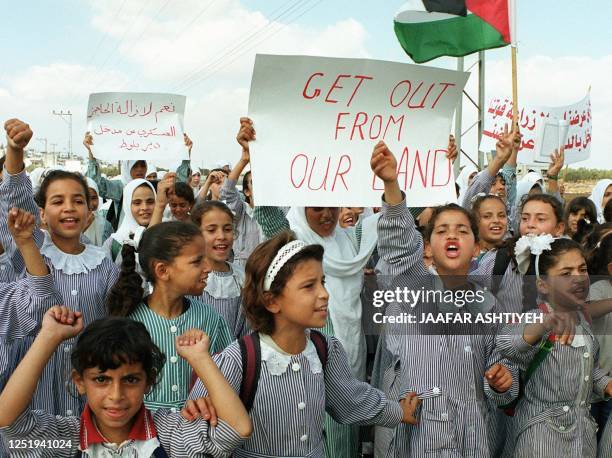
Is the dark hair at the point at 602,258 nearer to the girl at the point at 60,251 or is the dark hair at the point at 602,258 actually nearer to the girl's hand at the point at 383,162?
the girl's hand at the point at 383,162

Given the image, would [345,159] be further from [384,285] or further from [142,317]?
[142,317]

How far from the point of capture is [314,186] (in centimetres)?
355

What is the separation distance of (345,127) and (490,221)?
1599mm

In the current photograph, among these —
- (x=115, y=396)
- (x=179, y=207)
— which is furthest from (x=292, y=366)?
(x=179, y=207)

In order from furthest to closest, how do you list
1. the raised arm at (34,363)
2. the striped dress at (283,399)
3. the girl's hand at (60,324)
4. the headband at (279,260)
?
the headband at (279,260)
the striped dress at (283,399)
the girl's hand at (60,324)
the raised arm at (34,363)

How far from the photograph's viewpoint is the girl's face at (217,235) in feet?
12.6

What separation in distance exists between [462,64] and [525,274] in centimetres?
829

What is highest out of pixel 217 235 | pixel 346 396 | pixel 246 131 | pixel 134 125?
pixel 134 125

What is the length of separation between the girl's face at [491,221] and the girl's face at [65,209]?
265 centimetres

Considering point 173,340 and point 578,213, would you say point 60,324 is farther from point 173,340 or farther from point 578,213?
point 578,213

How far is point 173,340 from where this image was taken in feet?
9.41

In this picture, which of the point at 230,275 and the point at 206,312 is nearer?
the point at 206,312

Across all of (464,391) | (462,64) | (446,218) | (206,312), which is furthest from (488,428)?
(462,64)

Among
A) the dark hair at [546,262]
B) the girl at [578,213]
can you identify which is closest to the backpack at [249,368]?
the dark hair at [546,262]
